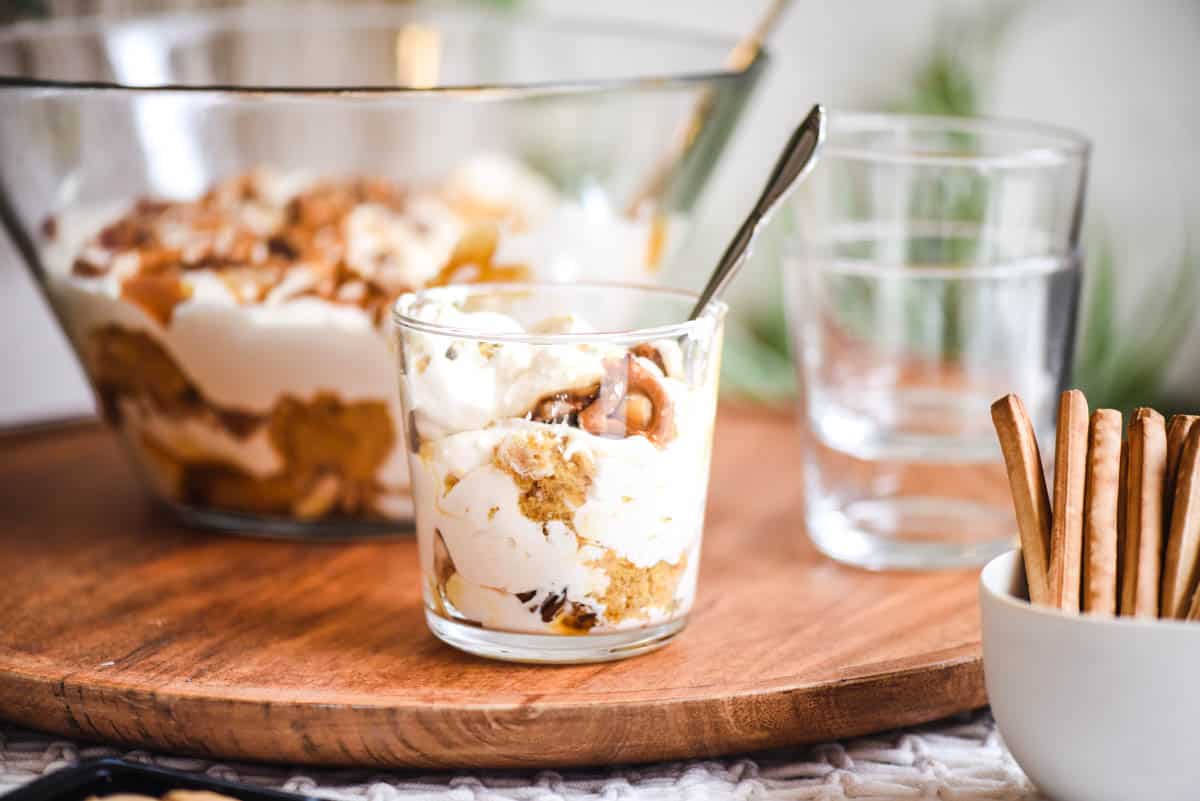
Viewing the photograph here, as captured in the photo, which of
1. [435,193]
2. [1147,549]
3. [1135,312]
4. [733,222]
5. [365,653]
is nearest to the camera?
[1147,549]

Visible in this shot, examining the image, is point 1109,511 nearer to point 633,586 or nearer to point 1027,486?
point 1027,486

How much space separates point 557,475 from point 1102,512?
24 centimetres

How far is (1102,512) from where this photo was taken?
23.9 inches

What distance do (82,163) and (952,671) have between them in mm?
646

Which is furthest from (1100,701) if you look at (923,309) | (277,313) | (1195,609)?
(277,313)

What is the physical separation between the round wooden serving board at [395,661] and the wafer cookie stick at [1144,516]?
11 cm

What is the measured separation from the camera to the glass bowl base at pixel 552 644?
0.67m

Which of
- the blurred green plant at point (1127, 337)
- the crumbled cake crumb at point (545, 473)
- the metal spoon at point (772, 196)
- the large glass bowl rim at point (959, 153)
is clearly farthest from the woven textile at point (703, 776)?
the blurred green plant at point (1127, 337)

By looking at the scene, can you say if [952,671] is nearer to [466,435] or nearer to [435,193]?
[466,435]

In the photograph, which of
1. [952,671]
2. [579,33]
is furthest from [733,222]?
[952,671]

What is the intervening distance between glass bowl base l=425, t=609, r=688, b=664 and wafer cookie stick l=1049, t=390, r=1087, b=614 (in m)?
0.20

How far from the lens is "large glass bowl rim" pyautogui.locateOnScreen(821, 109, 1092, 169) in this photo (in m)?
0.83

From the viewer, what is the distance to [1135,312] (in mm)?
2191

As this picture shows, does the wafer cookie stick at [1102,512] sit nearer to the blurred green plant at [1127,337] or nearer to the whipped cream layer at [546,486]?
the whipped cream layer at [546,486]
